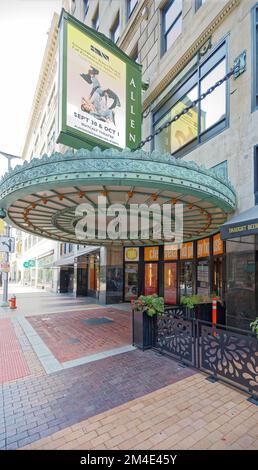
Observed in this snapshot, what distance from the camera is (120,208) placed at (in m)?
7.61

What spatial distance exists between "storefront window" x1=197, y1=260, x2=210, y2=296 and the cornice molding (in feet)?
26.2

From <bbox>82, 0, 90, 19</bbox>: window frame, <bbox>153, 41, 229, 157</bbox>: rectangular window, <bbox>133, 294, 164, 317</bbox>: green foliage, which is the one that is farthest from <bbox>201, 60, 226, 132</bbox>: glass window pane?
<bbox>82, 0, 90, 19</bbox>: window frame

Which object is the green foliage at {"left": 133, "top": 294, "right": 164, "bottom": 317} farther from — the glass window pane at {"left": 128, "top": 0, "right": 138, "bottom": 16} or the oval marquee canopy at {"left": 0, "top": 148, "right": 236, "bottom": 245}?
the glass window pane at {"left": 128, "top": 0, "right": 138, "bottom": 16}

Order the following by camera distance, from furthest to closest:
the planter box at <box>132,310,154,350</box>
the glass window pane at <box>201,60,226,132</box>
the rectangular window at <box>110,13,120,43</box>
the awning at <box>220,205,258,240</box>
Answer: the rectangular window at <box>110,13,120,43</box>, the glass window pane at <box>201,60,226,132</box>, the planter box at <box>132,310,154,350</box>, the awning at <box>220,205,258,240</box>

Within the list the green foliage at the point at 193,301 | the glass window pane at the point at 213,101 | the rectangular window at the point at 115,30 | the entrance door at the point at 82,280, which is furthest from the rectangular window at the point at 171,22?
the entrance door at the point at 82,280

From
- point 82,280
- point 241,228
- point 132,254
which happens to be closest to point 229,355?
point 241,228

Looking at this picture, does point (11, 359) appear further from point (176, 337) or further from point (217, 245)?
point (217, 245)

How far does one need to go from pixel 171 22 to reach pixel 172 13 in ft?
1.19

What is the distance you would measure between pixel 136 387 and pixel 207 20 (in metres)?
11.2

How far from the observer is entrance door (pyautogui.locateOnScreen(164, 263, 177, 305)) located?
1278cm

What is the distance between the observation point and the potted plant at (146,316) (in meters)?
6.20
